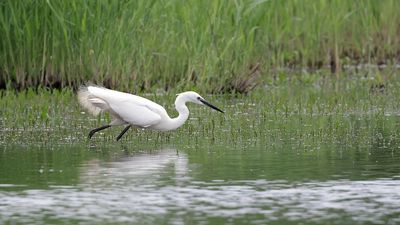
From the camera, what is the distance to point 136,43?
14805 mm

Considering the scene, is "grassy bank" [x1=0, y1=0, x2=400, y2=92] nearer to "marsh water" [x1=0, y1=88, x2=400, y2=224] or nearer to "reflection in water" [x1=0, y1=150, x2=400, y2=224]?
"marsh water" [x1=0, y1=88, x2=400, y2=224]

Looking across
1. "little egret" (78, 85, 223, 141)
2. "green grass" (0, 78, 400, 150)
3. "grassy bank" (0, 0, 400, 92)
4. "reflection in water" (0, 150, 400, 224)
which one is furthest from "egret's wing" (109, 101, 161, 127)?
"grassy bank" (0, 0, 400, 92)

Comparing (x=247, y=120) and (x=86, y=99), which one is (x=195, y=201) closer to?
(x=86, y=99)

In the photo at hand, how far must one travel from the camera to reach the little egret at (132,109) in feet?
36.1

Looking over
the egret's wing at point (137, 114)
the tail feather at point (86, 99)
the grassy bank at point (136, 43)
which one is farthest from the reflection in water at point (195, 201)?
the grassy bank at point (136, 43)

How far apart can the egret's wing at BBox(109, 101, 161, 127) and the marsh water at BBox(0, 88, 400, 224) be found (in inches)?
7.4

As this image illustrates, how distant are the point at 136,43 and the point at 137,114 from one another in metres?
3.92

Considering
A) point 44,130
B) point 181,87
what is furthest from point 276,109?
point 44,130

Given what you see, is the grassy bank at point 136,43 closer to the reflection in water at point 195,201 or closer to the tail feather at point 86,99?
the tail feather at point 86,99

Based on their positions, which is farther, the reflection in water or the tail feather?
the tail feather

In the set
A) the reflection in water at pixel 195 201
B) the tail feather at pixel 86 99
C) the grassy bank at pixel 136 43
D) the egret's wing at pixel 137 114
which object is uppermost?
the grassy bank at pixel 136 43

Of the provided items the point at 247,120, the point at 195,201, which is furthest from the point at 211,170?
the point at 247,120

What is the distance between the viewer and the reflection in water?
22.8 feet

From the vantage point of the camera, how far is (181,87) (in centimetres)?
1496
